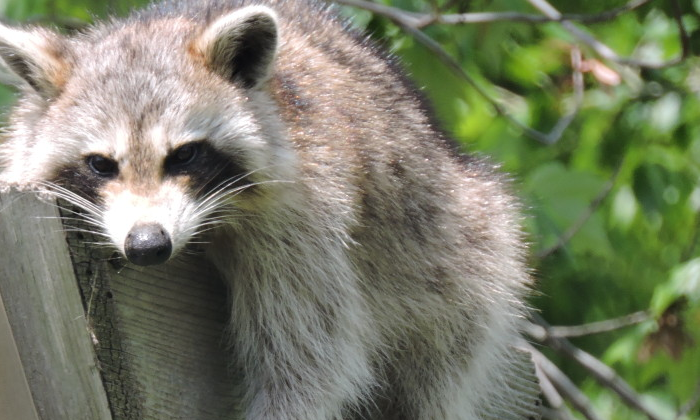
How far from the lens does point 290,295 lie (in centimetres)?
295

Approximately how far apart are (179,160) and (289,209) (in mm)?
377

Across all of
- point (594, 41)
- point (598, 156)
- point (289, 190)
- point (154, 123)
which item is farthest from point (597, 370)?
point (154, 123)

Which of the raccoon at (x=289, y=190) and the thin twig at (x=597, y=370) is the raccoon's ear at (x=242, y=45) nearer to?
the raccoon at (x=289, y=190)

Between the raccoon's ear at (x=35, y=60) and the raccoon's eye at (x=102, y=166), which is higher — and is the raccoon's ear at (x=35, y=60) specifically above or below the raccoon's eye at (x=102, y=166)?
above

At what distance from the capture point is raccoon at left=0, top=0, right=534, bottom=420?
8.57 ft

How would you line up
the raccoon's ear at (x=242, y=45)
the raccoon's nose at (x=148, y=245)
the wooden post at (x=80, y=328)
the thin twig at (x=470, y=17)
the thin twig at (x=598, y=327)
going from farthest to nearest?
1. the thin twig at (x=598, y=327)
2. the thin twig at (x=470, y=17)
3. the raccoon's ear at (x=242, y=45)
4. the raccoon's nose at (x=148, y=245)
5. the wooden post at (x=80, y=328)

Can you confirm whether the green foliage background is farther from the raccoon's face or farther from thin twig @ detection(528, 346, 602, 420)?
the raccoon's face

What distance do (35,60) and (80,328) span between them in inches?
36.9

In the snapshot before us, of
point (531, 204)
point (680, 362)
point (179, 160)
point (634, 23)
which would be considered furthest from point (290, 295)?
point (634, 23)

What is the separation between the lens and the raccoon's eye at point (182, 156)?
8.55 feet

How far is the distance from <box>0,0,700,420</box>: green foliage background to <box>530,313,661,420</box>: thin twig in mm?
101

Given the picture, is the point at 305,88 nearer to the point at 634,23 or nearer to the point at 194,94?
the point at 194,94

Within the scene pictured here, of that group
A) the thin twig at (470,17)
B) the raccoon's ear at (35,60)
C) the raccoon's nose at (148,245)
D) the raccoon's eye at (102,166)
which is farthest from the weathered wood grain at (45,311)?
the thin twig at (470,17)

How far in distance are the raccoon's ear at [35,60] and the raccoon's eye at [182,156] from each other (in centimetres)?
44
